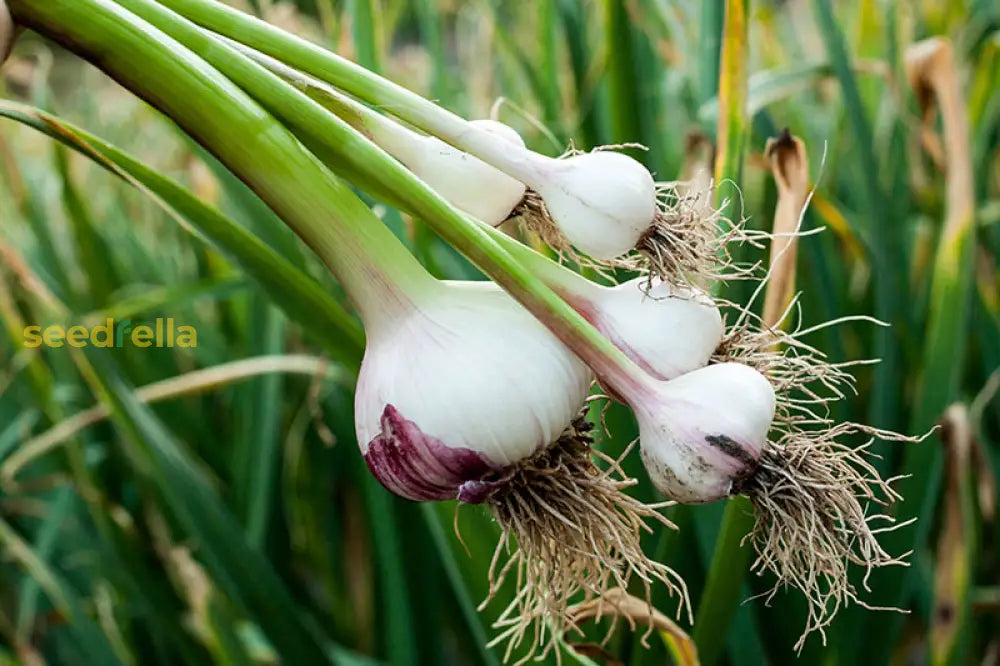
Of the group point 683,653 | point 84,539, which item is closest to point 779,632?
point 683,653

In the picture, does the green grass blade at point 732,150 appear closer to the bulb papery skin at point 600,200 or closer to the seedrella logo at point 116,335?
the bulb papery skin at point 600,200

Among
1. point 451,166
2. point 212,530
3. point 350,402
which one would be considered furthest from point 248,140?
point 350,402

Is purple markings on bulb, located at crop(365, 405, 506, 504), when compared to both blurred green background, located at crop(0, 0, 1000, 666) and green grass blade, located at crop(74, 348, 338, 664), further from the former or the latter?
green grass blade, located at crop(74, 348, 338, 664)

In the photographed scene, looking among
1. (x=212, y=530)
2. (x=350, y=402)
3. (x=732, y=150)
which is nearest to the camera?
(x=732, y=150)

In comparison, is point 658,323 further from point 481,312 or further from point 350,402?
point 350,402

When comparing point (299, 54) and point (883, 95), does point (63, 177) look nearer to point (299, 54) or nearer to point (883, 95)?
point (299, 54)

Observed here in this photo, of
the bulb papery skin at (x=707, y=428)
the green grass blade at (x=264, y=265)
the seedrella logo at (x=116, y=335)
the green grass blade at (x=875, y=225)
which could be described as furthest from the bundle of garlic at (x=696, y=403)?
the seedrella logo at (x=116, y=335)
